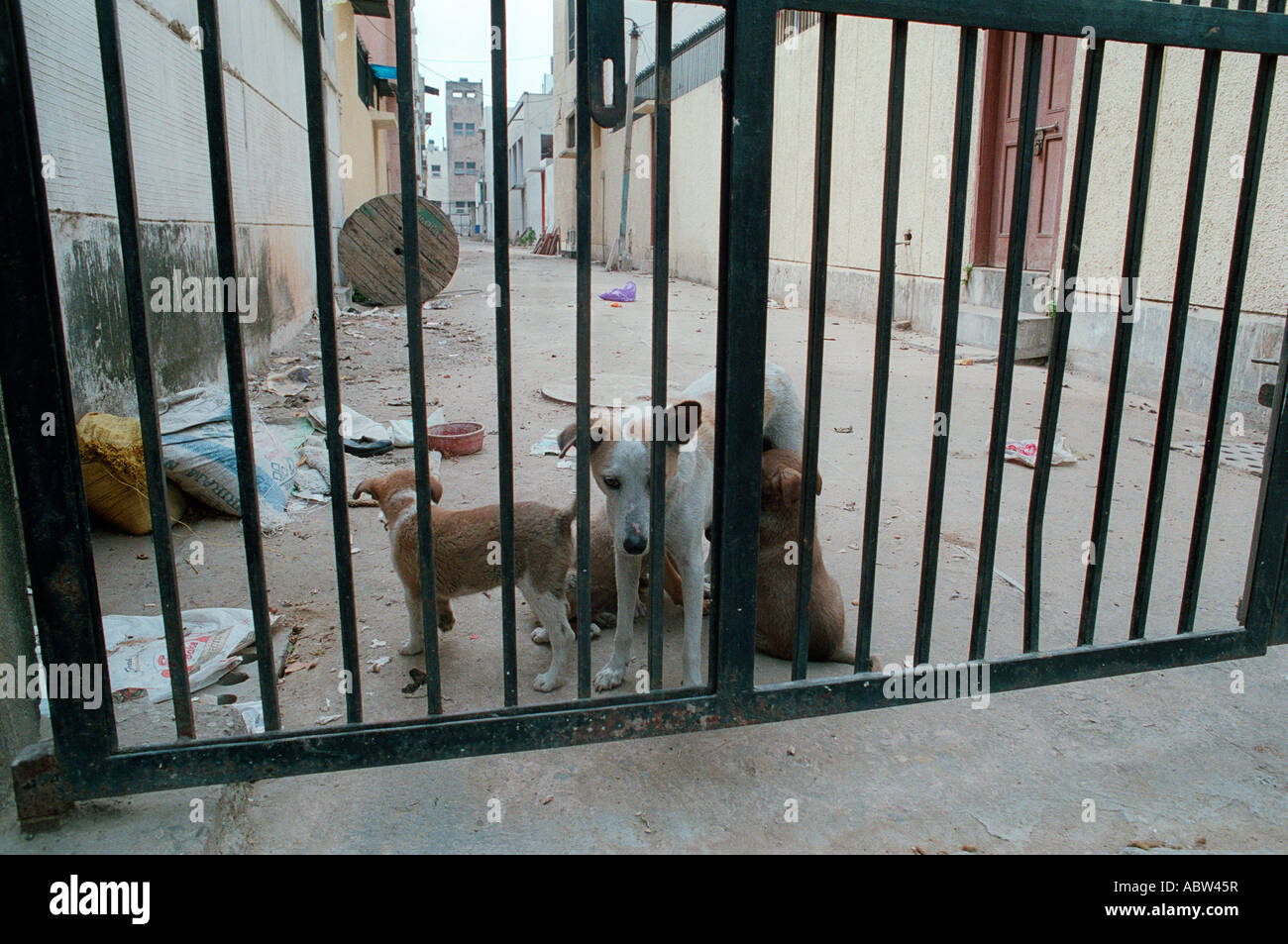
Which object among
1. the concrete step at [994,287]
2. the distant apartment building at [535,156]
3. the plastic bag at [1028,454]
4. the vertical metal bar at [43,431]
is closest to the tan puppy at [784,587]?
the vertical metal bar at [43,431]

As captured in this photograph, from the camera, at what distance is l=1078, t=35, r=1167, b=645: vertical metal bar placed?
7.52 feet

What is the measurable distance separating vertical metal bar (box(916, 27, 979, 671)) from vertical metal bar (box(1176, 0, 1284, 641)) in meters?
0.76

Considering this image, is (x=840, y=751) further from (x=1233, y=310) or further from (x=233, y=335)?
(x=233, y=335)

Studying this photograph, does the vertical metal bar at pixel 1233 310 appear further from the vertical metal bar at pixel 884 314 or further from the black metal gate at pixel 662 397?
the vertical metal bar at pixel 884 314

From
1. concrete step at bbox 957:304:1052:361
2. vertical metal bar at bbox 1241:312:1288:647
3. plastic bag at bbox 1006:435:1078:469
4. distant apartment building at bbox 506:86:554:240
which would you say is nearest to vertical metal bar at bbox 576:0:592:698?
vertical metal bar at bbox 1241:312:1288:647

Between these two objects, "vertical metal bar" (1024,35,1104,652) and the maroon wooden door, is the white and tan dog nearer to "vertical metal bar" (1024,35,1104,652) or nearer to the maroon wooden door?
"vertical metal bar" (1024,35,1104,652)

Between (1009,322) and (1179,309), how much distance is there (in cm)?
54

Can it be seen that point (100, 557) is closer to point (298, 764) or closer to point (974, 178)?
point (298, 764)

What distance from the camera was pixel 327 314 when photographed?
1.93m

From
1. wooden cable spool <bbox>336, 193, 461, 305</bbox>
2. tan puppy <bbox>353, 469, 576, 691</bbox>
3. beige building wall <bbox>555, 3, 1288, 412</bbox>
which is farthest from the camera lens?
wooden cable spool <bbox>336, 193, 461, 305</bbox>

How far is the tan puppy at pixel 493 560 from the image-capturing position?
9.97 feet

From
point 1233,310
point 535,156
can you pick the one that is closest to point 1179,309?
point 1233,310

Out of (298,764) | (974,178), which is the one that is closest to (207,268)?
(298,764)

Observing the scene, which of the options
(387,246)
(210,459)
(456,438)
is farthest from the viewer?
(387,246)
